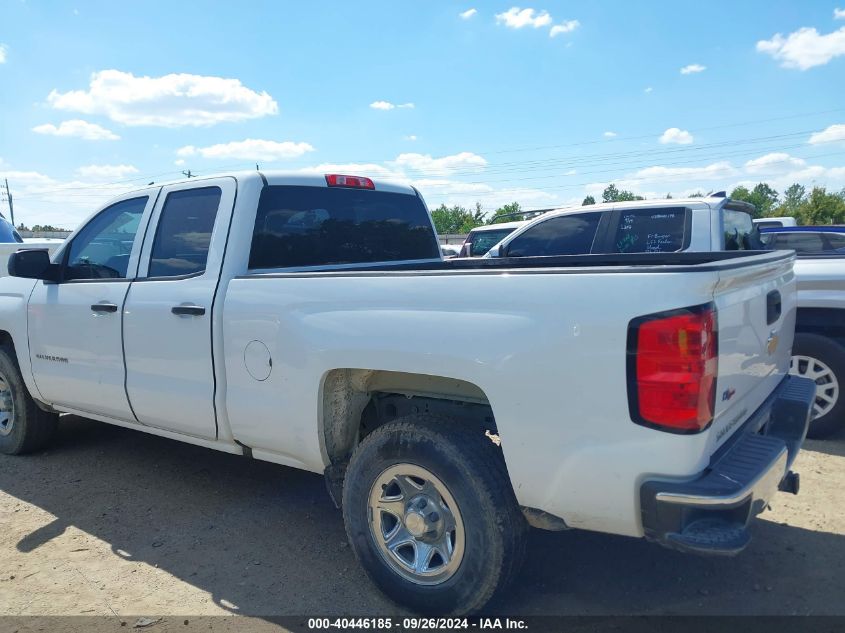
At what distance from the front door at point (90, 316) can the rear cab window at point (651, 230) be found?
4572 millimetres

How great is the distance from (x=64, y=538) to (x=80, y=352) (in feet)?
3.86

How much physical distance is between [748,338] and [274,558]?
103 inches

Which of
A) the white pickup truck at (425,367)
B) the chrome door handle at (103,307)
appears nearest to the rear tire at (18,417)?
the white pickup truck at (425,367)

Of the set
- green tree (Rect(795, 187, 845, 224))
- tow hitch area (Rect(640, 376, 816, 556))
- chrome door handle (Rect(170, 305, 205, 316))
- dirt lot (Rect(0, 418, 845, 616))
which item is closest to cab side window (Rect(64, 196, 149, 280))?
chrome door handle (Rect(170, 305, 205, 316))

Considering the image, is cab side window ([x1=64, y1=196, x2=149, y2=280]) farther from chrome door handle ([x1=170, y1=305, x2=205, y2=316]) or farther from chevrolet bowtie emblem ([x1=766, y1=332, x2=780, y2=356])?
chevrolet bowtie emblem ([x1=766, y1=332, x2=780, y2=356])

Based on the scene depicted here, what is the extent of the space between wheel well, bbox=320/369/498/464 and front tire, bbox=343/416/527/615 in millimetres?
124

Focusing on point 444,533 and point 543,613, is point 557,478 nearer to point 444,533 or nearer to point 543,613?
point 444,533

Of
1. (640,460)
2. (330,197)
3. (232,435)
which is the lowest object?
(232,435)

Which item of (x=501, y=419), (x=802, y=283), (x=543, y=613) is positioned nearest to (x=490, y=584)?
(x=543, y=613)

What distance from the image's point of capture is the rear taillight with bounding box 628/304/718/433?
218 centimetres

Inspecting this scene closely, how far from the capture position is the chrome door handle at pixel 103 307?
402 cm

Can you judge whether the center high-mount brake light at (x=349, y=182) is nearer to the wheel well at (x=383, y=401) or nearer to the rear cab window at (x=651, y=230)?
the wheel well at (x=383, y=401)

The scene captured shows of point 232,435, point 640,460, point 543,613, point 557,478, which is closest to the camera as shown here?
point 640,460

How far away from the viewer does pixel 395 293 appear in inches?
110
